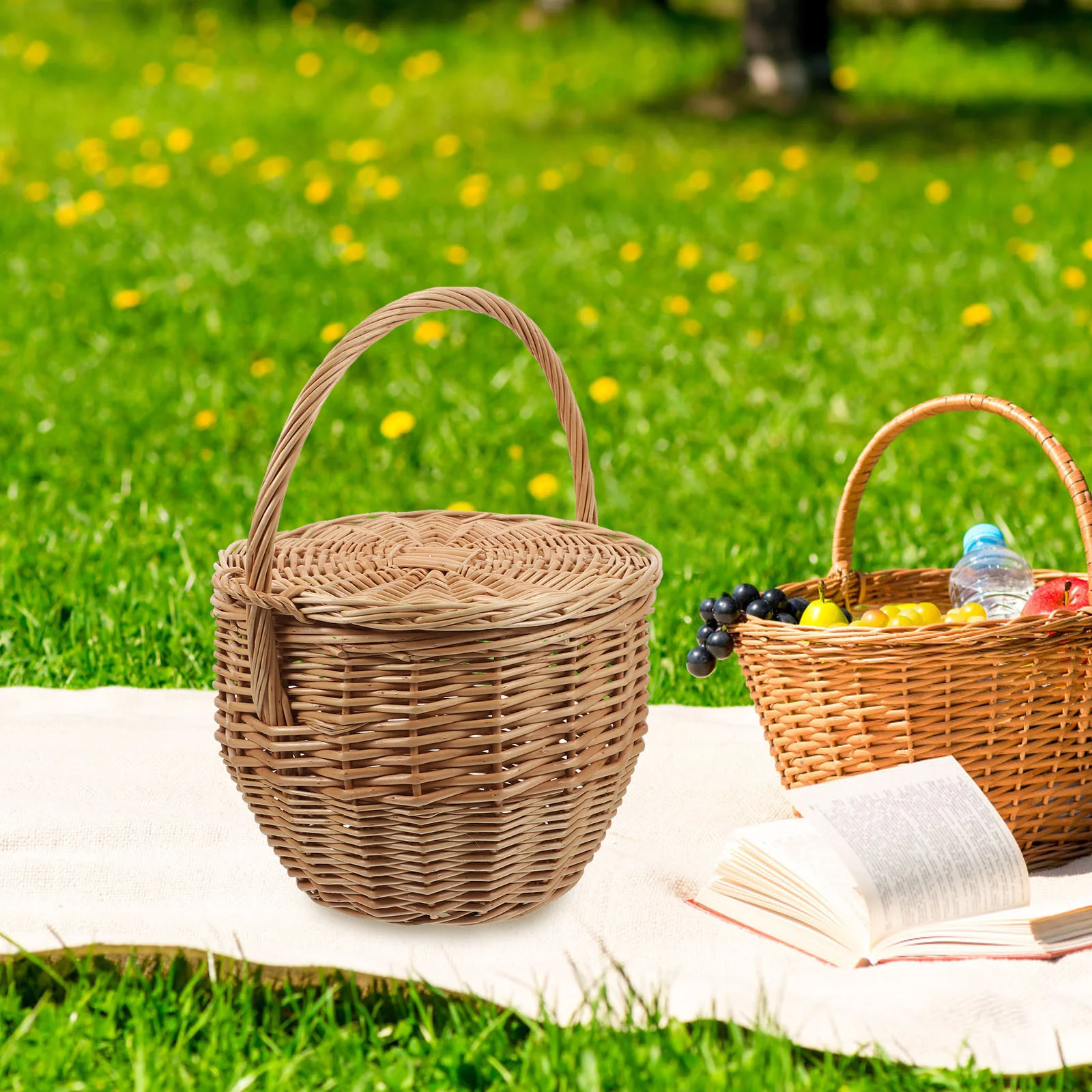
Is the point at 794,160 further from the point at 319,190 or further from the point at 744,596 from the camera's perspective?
the point at 744,596

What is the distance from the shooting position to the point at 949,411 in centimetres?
252

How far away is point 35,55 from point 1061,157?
620 centimetres

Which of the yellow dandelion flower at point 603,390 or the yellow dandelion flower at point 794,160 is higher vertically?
the yellow dandelion flower at point 794,160

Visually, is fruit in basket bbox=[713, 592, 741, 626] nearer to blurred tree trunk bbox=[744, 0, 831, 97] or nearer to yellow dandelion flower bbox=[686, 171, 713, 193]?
yellow dandelion flower bbox=[686, 171, 713, 193]

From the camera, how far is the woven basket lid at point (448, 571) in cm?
191

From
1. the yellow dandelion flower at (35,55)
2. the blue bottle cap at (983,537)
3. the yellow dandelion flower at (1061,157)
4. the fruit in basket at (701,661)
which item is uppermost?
the yellow dandelion flower at (35,55)

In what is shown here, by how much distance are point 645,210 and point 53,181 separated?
275cm

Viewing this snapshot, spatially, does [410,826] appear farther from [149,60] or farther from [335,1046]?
[149,60]

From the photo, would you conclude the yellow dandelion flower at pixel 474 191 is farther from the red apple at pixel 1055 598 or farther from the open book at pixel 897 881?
the open book at pixel 897 881

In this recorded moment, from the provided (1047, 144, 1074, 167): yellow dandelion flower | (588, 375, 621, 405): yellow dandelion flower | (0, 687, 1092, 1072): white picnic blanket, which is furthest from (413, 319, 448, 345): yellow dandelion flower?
(1047, 144, 1074, 167): yellow dandelion flower

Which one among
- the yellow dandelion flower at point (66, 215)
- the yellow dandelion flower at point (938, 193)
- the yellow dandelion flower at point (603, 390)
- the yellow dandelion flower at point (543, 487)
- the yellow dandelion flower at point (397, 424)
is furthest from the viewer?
the yellow dandelion flower at point (938, 193)

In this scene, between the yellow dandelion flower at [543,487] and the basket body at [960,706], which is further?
the yellow dandelion flower at [543,487]

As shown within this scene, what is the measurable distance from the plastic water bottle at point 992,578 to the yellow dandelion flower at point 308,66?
24.6 feet

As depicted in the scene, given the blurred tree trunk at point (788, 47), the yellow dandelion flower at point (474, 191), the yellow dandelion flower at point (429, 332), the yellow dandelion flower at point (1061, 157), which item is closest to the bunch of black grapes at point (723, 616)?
the yellow dandelion flower at point (429, 332)
